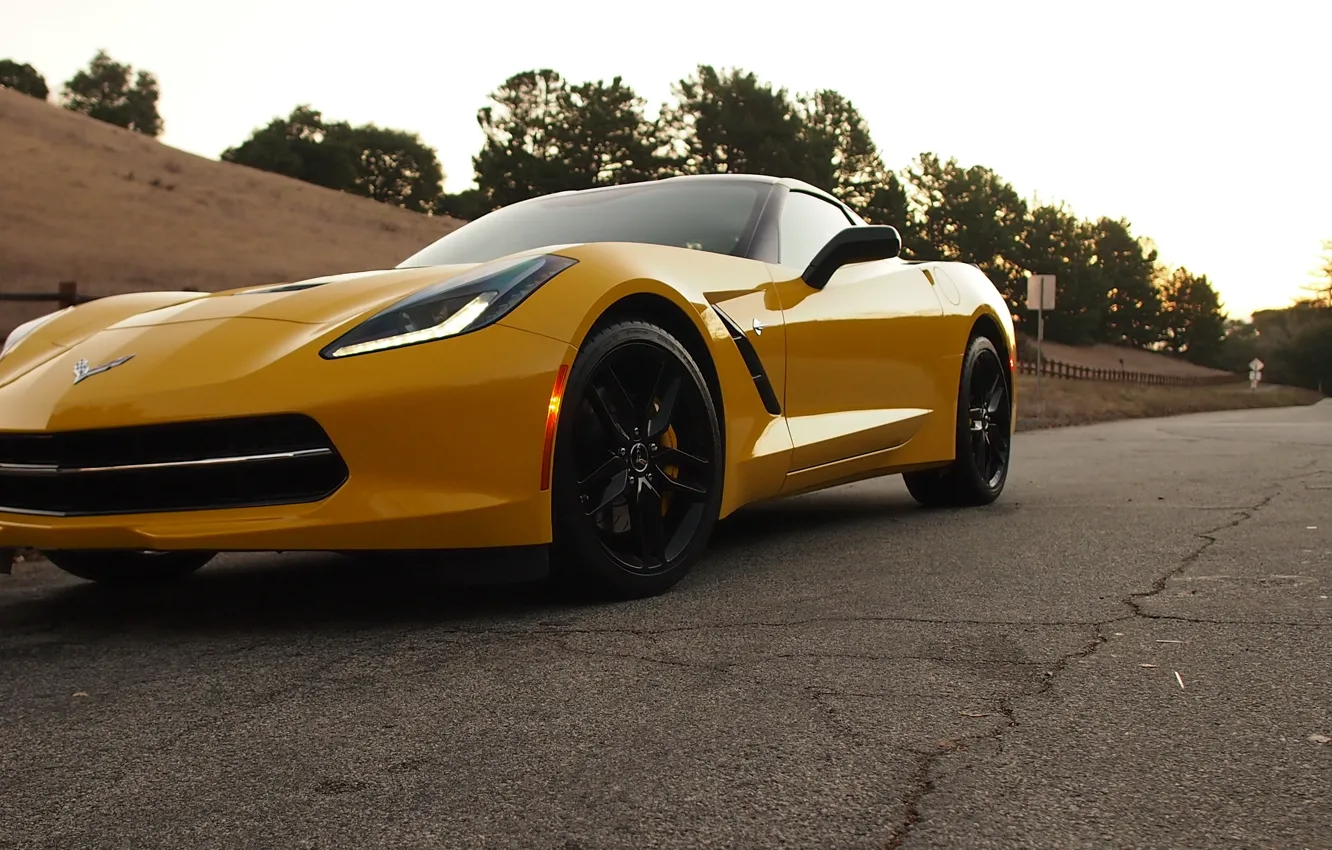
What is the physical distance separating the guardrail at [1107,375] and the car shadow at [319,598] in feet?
121

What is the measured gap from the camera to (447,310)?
3068 mm

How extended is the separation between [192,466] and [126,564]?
1.19 metres

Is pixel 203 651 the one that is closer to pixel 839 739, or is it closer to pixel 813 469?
pixel 839 739

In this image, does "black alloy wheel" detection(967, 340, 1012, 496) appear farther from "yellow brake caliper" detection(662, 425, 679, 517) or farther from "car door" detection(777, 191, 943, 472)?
"yellow brake caliper" detection(662, 425, 679, 517)

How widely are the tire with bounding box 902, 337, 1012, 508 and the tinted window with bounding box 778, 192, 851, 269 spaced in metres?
0.95

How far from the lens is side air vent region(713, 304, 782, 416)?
12.5ft

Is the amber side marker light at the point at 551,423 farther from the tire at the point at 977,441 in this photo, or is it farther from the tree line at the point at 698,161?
the tree line at the point at 698,161

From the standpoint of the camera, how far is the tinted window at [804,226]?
14.6ft

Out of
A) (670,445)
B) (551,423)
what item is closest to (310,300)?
(551,423)

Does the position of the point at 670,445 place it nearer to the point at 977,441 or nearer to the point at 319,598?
the point at 319,598

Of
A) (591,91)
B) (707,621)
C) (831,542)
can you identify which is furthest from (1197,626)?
(591,91)

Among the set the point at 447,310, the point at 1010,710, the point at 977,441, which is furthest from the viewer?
the point at 977,441

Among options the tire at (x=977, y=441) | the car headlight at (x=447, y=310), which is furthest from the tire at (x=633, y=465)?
the tire at (x=977, y=441)

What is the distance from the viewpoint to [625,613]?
126 inches
